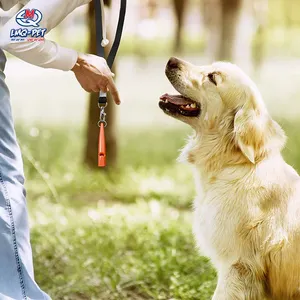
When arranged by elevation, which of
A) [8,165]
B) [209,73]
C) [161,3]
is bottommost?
[161,3]

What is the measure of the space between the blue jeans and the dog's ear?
1.15 meters

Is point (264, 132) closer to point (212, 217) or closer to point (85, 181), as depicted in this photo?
point (212, 217)

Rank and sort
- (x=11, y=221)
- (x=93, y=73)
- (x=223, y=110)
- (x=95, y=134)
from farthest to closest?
(x=95, y=134), (x=223, y=110), (x=93, y=73), (x=11, y=221)

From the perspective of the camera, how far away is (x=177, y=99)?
4.21 metres

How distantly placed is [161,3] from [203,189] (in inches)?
1187

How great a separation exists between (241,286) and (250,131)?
781mm

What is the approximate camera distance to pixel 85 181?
7.98 meters

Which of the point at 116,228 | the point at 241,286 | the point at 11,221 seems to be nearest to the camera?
the point at 11,221

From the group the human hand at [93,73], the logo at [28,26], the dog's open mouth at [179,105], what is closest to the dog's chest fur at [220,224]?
the dog's open mouth at [179,105]

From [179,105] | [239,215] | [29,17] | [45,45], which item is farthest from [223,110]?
[29,17]

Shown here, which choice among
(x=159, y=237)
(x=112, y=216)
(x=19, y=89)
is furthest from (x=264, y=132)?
(x=19, y=89)

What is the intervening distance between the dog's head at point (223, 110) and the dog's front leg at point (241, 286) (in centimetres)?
57

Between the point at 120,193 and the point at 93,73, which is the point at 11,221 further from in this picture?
the point at 120,193

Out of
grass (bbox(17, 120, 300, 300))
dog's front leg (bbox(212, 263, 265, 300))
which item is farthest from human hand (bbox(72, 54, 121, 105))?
grass (bbox(17, 120, 300, 300))
